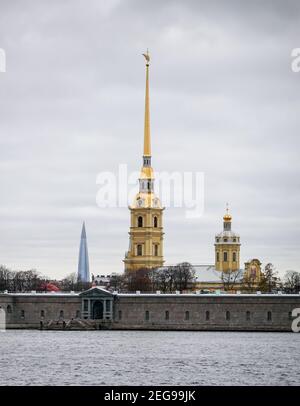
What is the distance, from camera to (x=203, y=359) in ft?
197

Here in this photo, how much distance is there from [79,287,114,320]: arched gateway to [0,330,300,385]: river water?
25.3 ft

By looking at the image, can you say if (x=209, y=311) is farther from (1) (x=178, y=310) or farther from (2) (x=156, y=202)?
(2) (x=156, y=202)

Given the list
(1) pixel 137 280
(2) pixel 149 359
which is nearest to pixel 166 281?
(1) pixel 137 280

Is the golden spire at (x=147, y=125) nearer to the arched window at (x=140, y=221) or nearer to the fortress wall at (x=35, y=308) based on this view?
the arched window at (x=140, y=221)

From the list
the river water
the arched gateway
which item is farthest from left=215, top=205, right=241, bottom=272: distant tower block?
the river water

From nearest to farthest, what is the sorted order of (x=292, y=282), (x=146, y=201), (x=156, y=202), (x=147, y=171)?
(x=292, y=282) < (x=147, y=171) < (x=146, y=201) < (x=156, y=202)

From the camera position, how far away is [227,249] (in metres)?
133

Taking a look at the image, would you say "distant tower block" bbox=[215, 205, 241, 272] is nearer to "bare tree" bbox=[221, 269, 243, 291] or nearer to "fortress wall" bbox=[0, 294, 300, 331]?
"bare tree" bbox=[221, 269, 243, 291]

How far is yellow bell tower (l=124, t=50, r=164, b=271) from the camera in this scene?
131500 millimetres

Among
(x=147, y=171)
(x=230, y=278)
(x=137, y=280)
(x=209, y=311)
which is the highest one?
(x=147, y=171)

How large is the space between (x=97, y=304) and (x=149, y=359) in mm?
31420

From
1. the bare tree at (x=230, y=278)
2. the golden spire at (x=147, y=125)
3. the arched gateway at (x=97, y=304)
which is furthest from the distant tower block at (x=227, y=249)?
the arched gateway at (x=97, y=304)

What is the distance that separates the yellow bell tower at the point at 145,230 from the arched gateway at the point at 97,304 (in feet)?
128
